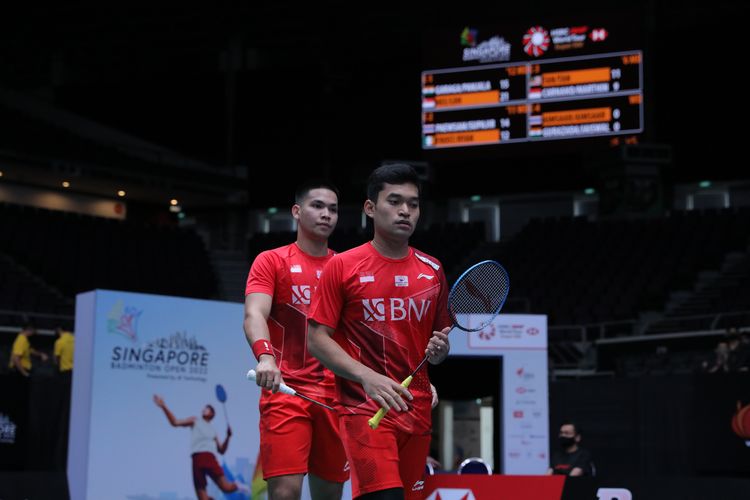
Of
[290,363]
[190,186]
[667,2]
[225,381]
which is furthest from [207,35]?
[290,363]

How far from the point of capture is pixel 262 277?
241 inches

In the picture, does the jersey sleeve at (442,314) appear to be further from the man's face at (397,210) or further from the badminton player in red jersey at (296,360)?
the badminton player in red jersey at (296,360)

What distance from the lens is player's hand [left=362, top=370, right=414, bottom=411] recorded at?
174 inches

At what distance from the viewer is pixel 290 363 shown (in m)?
6.09

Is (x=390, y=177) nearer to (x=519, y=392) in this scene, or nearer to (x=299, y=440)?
(x=299, y=440)

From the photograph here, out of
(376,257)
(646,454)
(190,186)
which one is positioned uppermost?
(190,186)

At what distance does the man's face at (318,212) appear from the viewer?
6.28m

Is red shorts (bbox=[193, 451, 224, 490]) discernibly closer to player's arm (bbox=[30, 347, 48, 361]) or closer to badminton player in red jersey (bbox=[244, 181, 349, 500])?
badminton player in red jersey (bbox=[244, 181, 349, 500])

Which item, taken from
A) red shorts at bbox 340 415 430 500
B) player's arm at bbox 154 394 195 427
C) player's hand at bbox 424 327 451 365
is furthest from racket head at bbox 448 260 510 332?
player's arm at bbox 154 394 195 427

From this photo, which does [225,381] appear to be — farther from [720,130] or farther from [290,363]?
[720,130]

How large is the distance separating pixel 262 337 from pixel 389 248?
3.79 feet

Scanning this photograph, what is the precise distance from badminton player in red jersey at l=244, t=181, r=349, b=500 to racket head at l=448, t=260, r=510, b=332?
1238 mm

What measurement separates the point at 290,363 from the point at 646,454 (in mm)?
8744

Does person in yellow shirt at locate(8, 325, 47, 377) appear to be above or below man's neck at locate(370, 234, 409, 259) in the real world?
below
